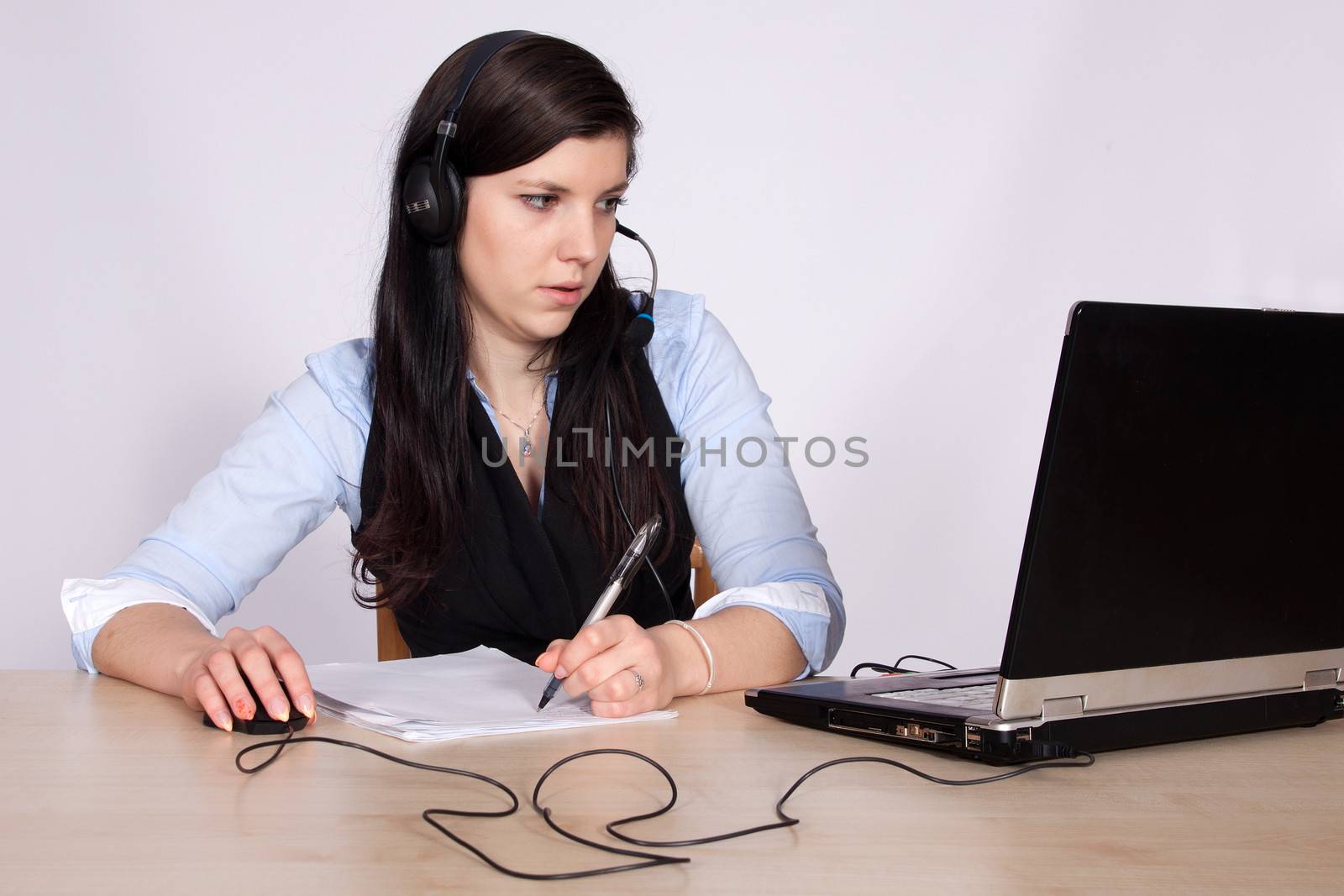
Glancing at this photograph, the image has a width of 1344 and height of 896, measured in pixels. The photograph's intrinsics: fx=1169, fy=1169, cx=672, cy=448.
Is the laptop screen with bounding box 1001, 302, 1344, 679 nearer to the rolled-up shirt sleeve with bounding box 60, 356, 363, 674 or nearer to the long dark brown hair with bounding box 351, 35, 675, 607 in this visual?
the long dark brown hair with bounding box 351, 35, 675, 607

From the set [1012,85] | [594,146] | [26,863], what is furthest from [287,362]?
[26,863]

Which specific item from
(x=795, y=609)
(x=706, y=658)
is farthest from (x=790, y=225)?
(x=706, y=658)

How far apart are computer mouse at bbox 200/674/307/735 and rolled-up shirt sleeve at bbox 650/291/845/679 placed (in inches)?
18.7

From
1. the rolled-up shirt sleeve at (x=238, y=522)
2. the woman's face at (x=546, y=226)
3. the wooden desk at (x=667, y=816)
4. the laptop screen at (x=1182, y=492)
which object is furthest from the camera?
the woman's face at (x=546, y=226)

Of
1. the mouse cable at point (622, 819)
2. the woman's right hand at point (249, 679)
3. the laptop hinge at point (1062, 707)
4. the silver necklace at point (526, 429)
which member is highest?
the silver necklace at point (526, 429)

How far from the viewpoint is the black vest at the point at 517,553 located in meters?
1.48

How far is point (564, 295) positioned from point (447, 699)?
55 centimetres

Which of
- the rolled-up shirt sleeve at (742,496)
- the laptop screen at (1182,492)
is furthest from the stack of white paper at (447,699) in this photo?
the laptop screen at (1182,492)

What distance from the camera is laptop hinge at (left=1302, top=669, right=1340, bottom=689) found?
907mm

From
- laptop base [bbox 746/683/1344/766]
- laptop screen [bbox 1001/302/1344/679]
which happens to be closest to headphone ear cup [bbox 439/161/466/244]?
laptop base [bbox 746/683/1344/766]

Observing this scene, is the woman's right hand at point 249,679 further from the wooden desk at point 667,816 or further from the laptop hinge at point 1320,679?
the laptop hinge at point 1320,679

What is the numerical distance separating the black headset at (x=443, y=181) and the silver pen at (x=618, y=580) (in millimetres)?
488

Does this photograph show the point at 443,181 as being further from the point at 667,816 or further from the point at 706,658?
the point at 667,816

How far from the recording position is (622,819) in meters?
0.71
